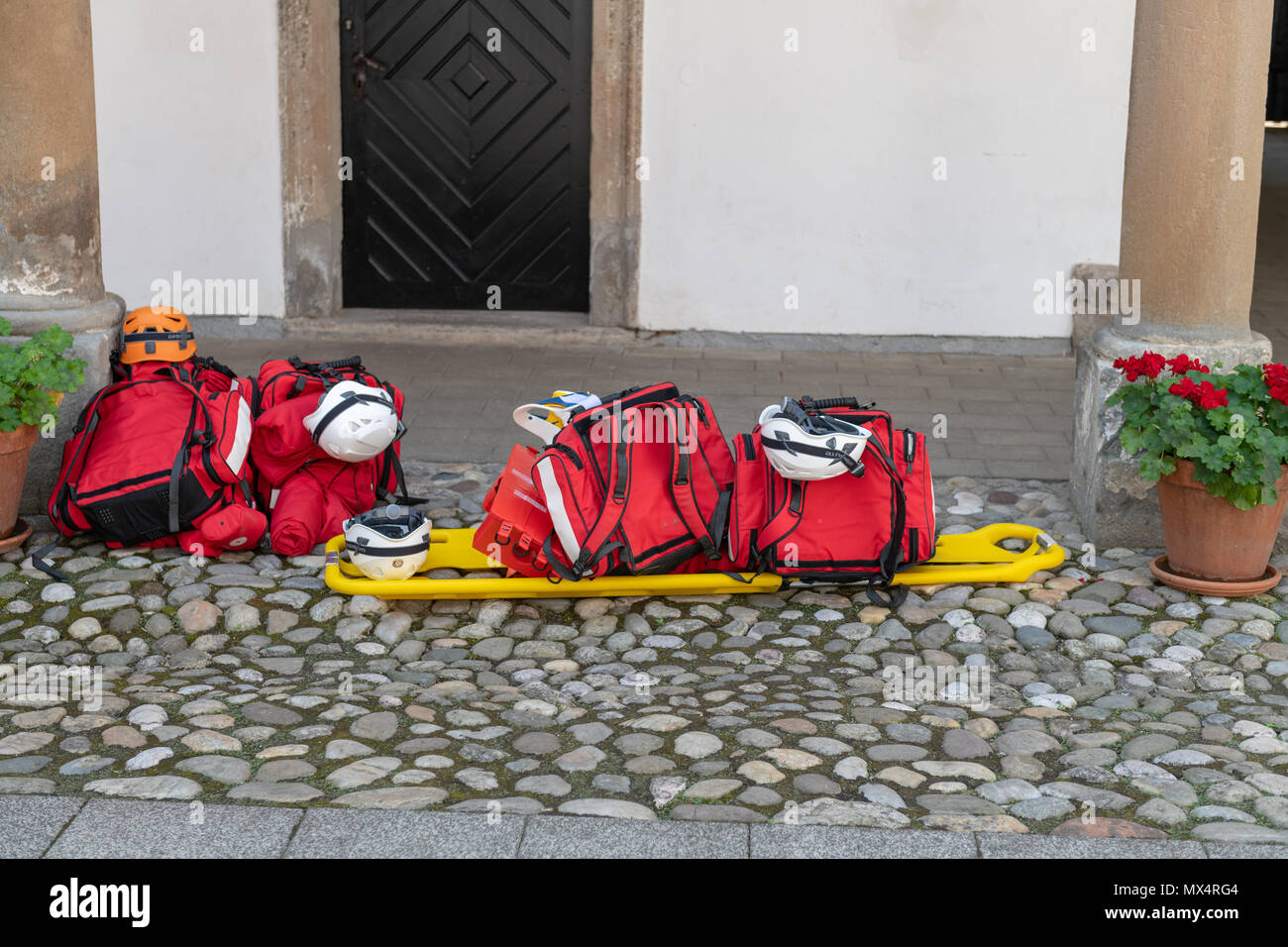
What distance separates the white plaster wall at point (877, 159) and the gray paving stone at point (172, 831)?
5485mm


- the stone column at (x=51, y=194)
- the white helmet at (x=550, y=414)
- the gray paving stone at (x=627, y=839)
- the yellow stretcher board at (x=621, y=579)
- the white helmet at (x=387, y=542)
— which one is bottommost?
the gray paving stone at (x=627, y=839)

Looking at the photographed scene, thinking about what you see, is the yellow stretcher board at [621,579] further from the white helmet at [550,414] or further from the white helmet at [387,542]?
the white helmet at [550,414]

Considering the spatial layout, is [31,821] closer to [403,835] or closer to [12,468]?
[403,835]

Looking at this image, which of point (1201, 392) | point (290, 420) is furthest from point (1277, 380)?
point (290, 420)

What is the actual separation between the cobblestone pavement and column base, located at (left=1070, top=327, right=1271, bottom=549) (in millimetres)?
108

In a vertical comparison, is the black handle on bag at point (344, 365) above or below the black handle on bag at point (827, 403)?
above

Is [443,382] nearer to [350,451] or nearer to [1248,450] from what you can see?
[350,451]

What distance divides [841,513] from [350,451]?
5.30 ft

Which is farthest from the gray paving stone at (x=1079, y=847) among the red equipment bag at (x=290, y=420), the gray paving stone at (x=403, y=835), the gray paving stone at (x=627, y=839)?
the red equipment bag at (x=290, y=420)

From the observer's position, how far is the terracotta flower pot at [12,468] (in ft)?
16.8

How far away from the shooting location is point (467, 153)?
8695mm

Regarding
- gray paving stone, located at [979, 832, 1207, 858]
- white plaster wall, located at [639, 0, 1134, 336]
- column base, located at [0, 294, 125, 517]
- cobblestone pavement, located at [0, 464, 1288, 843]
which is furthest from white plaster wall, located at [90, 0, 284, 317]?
gray paving stone, located at [979, 832, 1207, 858]

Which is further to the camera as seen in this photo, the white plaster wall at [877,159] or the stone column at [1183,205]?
the white plaster wall at [877,159]

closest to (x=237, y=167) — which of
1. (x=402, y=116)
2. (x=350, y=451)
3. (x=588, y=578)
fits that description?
(x=402, y=116)
